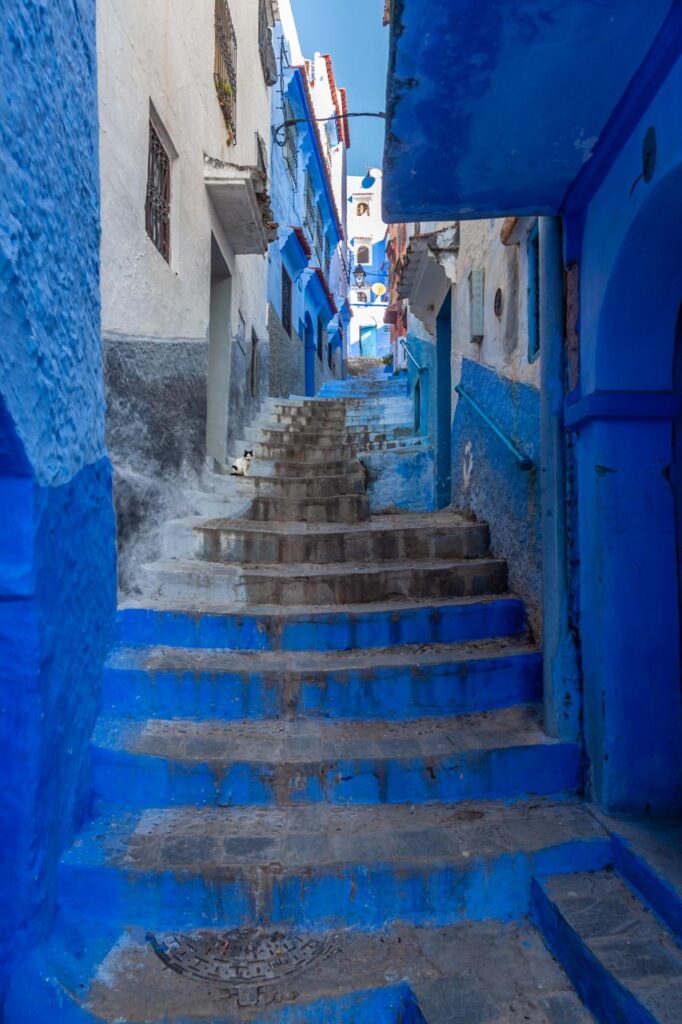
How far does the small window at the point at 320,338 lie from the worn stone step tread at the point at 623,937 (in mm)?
17004

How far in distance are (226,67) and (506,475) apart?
5809 millimetres

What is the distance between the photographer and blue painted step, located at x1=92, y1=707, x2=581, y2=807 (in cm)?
307

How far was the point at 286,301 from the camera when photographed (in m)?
13.0

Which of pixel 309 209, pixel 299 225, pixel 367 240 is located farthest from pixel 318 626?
pixel 367 240

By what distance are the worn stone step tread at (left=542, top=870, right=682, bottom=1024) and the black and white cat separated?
5204mm

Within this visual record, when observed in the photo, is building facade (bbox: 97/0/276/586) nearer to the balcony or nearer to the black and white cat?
the balcony

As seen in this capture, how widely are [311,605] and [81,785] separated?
68.7 inches

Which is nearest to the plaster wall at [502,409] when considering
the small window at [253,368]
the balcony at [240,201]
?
the balcony at [240,201]

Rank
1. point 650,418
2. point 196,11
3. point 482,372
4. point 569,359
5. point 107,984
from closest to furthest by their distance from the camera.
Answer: point 107,984, point 650,418, point 569,359, point 482,372, point 196,11

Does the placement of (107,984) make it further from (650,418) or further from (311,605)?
(650,418)

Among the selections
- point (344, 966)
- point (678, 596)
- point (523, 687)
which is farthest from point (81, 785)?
point (678, 596)

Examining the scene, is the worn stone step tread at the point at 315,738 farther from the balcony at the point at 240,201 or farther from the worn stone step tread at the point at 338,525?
the balcony at the point at 240,201

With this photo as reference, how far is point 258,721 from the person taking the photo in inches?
137

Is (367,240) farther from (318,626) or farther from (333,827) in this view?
(333,827)
